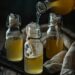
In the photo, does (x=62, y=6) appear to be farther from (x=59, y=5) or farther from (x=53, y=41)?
(x=53, y=41)

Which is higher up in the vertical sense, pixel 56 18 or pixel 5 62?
pixel 56 18

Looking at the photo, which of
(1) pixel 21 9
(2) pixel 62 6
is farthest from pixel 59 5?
(1) pixel 21 9

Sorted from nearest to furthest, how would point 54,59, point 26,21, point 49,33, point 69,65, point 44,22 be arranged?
1. point 69,65
2. point 54,59
3. point 49,33
4. point 44,22
5. point 26,21

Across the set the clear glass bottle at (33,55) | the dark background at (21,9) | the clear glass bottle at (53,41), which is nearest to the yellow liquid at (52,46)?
the clear glass bottle at (53,41)

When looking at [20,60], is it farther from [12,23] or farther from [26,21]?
[26,21]

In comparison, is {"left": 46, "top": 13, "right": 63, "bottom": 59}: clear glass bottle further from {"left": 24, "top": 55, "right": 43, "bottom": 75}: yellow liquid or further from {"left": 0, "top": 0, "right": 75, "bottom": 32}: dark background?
{"left": 0, "top": 0, "right": 75, "bottom": 32}: dark background

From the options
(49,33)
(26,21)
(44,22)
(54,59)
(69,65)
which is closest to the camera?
(69,65)

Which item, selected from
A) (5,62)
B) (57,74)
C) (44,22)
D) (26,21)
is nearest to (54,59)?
(57,74)
